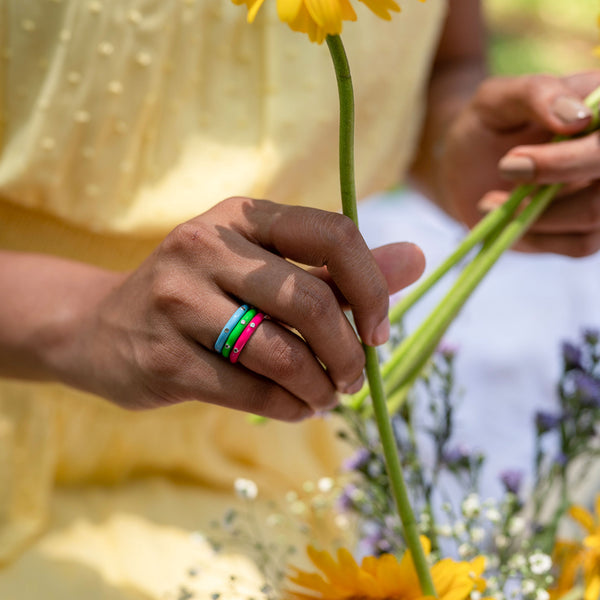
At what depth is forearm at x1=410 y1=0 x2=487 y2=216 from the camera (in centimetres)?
87

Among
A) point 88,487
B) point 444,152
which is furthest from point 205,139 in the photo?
point 88,487

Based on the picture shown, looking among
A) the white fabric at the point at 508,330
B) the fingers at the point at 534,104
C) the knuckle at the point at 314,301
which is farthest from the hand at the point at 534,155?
the white fabric at the point at 508,330

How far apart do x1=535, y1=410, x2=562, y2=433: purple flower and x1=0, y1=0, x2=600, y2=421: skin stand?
0.15 meters

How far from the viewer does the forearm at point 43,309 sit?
0.47 metres

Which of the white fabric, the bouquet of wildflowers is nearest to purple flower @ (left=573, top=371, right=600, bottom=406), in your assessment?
the bouquet of wildflowers

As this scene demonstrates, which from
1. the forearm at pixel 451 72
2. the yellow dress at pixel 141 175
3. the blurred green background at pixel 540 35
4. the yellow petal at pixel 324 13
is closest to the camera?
the yellow petal at pixel 324 13

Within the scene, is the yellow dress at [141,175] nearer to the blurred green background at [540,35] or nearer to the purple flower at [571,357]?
the purple flower at [571,357]

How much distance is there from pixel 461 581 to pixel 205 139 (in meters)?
0.46

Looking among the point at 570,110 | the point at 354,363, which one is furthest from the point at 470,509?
the point at 570,110

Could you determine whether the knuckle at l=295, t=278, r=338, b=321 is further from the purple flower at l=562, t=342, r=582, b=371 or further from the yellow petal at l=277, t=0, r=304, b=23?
the purple flower at l=562, t=342, r=582, b=371

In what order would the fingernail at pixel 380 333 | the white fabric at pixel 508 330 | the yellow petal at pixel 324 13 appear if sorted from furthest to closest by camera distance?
the white fabric at pixel 508 330 < the fingernail at pixel 380 333 < the yellow petal at pixel 324 13

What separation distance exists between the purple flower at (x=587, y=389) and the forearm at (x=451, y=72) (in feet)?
1.39

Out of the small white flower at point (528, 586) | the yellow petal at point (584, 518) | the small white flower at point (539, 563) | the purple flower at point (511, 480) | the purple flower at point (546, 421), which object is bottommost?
the small white flower at point (528, 586)

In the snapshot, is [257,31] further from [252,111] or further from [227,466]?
[227,466]
